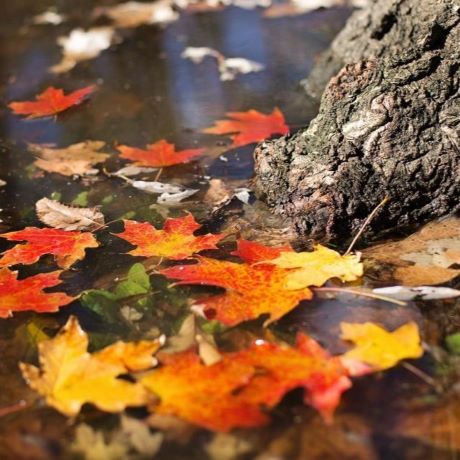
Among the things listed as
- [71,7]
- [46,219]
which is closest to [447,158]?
[46,219]

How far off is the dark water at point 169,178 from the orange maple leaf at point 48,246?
0.03 meters

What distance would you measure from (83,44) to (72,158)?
1283 millimetres

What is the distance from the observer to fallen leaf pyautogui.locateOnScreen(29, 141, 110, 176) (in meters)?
2.30

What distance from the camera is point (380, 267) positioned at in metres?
1.62

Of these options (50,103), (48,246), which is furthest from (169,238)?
(50,103)

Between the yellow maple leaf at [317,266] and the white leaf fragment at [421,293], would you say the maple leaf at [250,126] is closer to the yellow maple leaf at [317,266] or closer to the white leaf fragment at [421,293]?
the yellow maple leaf at [317,266]

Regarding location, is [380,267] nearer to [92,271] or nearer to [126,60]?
[92,271]

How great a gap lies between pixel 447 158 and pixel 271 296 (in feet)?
2.11

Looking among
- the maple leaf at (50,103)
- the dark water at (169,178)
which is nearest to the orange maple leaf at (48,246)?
the dark water at (169,178)

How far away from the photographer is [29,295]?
158 centimetres

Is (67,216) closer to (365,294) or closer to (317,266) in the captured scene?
(317,266)

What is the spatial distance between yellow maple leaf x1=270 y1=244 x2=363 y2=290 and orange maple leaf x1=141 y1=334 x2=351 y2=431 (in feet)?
0.67

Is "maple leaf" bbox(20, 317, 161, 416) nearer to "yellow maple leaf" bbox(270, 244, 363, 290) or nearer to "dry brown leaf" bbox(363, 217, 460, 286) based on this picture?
"yellow maple leaf" bbox(270, 244, 363, 290)

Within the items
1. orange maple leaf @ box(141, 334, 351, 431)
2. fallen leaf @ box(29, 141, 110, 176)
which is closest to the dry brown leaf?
orange maple leaf @ box(141, 334, 351, 431)
